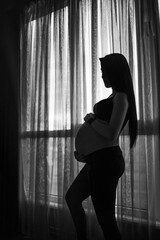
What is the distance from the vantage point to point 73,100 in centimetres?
191

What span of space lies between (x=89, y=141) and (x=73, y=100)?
72 centimetres

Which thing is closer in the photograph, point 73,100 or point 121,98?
point 121,98

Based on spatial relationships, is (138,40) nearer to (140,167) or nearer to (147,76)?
(147,76)

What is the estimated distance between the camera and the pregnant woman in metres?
1.15

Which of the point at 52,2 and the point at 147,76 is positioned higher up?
the point at 52,2

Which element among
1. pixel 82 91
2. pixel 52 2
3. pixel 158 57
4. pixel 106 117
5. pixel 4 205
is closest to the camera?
pixel 106 117

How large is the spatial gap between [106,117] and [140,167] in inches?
21.3

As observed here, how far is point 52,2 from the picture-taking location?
210 cm

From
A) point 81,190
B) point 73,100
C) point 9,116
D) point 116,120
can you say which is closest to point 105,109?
point 116,120

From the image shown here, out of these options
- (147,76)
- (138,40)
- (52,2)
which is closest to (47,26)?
(52,2)

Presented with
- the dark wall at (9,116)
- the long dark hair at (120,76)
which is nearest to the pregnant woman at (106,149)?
the long dark hair at (120,76)

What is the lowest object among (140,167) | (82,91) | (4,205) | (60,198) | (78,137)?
(4,205)

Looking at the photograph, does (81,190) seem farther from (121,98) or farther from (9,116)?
(9,116)

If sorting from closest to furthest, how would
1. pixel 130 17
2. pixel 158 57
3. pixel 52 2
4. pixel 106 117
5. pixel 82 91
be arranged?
pixel 106 117
pixel 158 57
pixel 130 17
pixel 82 91
pixel 52 2
